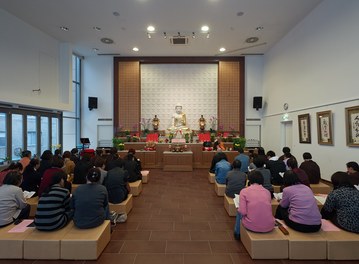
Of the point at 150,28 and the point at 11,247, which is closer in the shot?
the point at 11,247

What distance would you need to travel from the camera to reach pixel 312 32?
693 centimetres

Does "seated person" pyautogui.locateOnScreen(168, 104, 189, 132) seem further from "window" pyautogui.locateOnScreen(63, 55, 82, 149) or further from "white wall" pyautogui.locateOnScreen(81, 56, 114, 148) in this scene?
"window" pyautogui.locateOnScreen(63, 55, 82, 149)

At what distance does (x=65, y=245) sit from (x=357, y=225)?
3408 mm

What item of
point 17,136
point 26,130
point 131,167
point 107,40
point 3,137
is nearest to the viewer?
point 131,167

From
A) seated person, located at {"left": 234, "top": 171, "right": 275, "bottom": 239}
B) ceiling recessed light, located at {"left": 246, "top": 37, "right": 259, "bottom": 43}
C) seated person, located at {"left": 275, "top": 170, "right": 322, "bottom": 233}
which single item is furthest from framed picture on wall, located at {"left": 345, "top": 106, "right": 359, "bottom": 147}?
ceiling recessed light, located at {"left": 246, "top": 37, "right": 259, "bottom": 43}

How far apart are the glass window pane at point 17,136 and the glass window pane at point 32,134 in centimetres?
35

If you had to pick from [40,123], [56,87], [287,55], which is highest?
[287,55]

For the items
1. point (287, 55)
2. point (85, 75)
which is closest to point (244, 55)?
point (287, 55)

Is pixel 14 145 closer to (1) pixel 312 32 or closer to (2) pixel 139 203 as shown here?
(2) pixel 139 203

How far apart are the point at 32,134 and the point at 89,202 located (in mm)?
7148

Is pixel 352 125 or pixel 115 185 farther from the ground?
pixel 352 125

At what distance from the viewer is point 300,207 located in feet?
8.72

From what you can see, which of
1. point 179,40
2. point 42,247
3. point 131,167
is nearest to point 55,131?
point 131,167

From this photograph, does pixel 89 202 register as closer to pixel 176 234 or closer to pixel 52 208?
pixel 52 208
